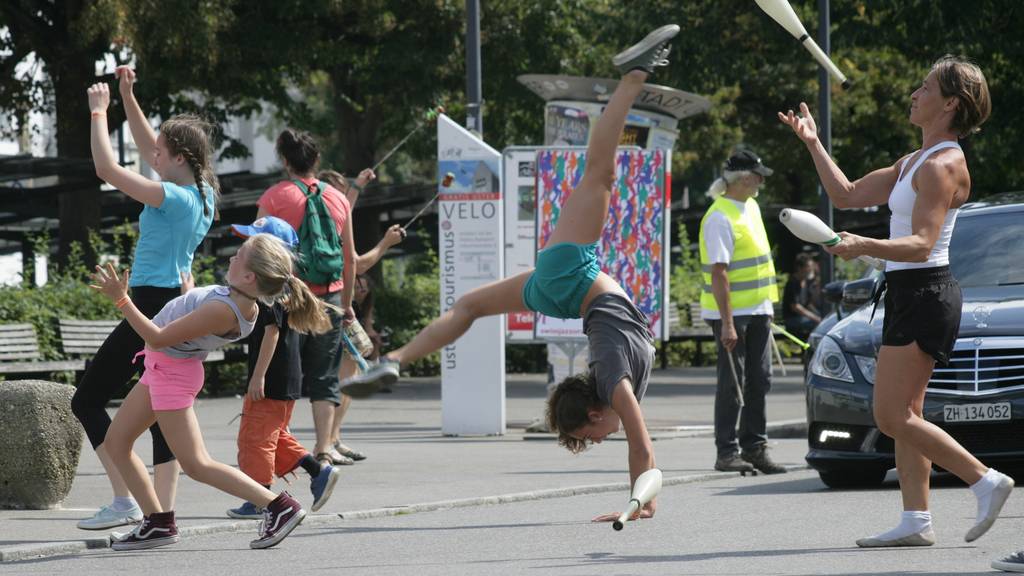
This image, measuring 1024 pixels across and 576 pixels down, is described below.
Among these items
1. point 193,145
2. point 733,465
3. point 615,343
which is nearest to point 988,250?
point 733,465

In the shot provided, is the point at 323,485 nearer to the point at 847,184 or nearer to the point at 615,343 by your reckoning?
the point at 615,343

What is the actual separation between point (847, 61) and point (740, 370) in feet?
Answer: 79.6

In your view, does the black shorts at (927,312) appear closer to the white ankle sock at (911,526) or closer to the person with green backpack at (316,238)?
the white ankle sock at (911,526)

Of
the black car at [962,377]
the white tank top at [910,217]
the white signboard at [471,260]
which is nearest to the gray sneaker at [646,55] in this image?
the white tank top at [910,217]

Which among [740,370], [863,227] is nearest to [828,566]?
[740,370]

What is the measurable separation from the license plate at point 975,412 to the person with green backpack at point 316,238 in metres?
3.52

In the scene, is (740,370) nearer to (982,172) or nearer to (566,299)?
(566,299)

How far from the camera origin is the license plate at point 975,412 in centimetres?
930

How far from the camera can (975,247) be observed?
34.8ft

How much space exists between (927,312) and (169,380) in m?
3.27

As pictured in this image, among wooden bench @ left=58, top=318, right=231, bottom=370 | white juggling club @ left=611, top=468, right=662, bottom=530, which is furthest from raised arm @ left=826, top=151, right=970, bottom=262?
wooden bench @ left=58, top=318, right=231, bottom=370

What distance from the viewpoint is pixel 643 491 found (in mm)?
6855

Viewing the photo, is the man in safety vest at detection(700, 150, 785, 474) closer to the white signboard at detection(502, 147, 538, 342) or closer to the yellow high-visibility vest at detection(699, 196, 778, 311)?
the yellow high-visibility vest at detection(699, 196, 778, 311)

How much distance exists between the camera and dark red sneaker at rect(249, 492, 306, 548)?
7461 mm
